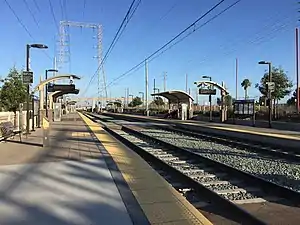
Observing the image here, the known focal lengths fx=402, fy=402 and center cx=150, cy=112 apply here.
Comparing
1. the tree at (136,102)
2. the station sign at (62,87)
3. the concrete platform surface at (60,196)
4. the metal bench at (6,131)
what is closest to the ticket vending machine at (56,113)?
the station sign at (62,87)

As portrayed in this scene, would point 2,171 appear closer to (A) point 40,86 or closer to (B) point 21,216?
(B) point 21,216

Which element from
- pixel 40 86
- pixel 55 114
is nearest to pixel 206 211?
pixel 40 86

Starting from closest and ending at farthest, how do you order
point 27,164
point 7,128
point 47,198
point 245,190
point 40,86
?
point 47,198
point 245,190
point 27,164
point 7,128
point 40,86

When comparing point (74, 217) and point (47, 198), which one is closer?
point (74, 217)

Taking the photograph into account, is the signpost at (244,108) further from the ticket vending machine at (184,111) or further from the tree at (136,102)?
the tree at (136,102)

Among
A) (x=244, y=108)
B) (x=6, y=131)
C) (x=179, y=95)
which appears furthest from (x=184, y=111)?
(x=6, y=131)

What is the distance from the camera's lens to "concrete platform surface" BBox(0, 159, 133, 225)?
568cm

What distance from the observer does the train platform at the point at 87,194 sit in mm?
5742

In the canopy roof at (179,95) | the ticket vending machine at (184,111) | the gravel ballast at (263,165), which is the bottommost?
the gravel ballast at (263,165)

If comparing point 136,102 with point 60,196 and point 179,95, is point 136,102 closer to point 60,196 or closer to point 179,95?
point 179,95

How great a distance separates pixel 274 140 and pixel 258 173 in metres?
10.0

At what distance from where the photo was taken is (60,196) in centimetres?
701

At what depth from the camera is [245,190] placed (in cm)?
880

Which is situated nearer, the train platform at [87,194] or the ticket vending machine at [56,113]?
the train platform at [87,194]
